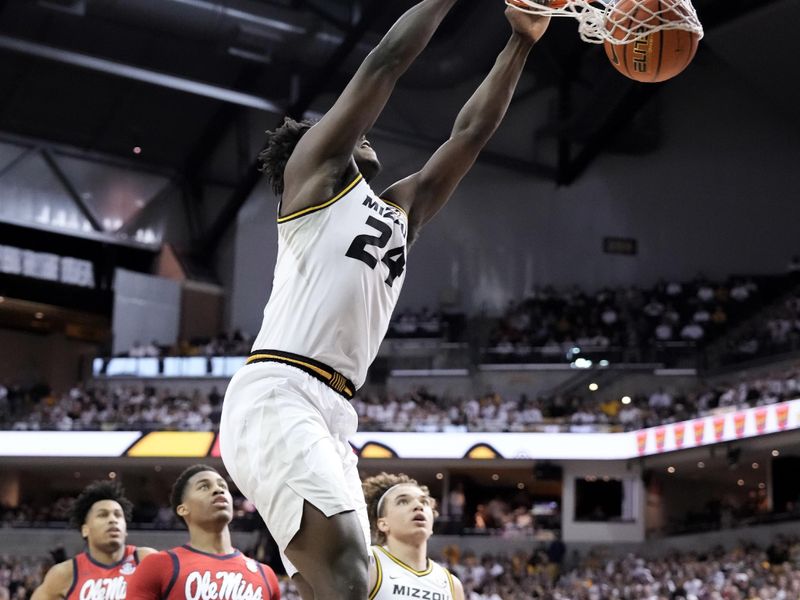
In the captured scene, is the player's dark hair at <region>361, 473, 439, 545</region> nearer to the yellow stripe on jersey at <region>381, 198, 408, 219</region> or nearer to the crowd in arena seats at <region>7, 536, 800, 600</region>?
the yellow stripe on jersey at <region>381, 198, 408, 219</region>

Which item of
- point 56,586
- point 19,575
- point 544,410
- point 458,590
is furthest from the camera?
point 544,410

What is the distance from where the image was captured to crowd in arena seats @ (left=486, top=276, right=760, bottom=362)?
3011 centimetres

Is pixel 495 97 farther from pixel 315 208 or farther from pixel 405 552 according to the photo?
pixel 405 552

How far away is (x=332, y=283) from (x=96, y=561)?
356 centimetres

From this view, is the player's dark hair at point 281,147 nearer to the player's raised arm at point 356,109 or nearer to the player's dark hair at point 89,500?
the player's raised arm at point 356,109

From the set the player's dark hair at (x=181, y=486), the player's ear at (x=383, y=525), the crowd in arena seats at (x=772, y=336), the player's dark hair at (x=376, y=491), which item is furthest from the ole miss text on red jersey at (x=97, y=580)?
the crowd in arena seats at (x=772, y=336)

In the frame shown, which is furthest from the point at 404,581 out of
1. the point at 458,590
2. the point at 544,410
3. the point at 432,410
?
the point at 432,410

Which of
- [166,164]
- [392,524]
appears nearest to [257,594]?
[392,524]

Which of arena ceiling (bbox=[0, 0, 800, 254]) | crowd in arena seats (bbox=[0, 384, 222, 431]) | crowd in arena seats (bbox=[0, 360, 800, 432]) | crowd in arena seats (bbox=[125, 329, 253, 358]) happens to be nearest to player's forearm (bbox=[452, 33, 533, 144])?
crowd in arena seats (bbox=[0, 360, 800, 432])

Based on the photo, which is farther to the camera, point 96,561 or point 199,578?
point 96,561

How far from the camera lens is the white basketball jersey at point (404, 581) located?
221 inches

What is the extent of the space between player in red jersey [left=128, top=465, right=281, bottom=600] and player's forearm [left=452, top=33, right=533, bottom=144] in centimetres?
222

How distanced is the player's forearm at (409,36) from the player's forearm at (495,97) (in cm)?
63

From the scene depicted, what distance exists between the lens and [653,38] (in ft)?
16.9
